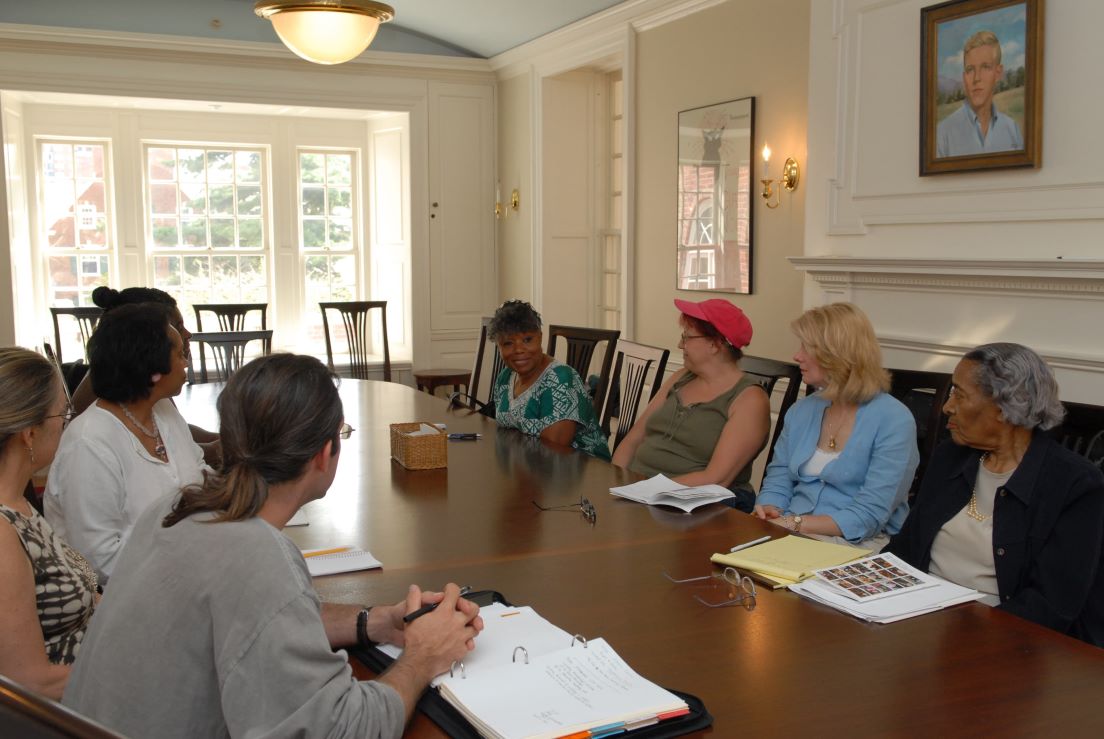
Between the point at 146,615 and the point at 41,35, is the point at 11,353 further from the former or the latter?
the point at 41,35

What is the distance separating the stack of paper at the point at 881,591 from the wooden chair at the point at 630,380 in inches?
69.8

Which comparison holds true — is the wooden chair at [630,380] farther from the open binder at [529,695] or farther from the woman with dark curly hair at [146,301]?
the open binder at [529,695]

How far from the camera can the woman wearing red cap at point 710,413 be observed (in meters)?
3.05

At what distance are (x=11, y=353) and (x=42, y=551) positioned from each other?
13.7 inches

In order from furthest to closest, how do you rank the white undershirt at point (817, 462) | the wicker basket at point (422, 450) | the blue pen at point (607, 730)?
1. the wicker basket at point (422, 450)
2. the white undershirt at point (817, 462)
3. the blue pen at point (607, 730)

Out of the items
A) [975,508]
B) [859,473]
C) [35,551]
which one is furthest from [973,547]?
[35,551]

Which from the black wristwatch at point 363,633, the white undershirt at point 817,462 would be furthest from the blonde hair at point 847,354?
the black wristwatch at point 363,633

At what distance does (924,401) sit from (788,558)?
1.13m

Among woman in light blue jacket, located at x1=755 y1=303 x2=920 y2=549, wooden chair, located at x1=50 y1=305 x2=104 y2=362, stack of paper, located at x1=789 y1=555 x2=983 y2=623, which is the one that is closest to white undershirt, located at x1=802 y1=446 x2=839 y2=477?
woman in light blue jacket, located at x1=755 y1=303 x2=920 y2=549

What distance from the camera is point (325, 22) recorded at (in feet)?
13.3

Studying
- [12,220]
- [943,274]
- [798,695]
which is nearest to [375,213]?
[12,220]

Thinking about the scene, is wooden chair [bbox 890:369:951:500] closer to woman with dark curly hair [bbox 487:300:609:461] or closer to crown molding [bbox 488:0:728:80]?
woman with dark curly hair [bbox 487:300:609:461]

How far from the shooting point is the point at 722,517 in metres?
2.42

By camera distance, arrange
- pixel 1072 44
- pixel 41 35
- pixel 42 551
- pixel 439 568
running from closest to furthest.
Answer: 1. pixel 42 551
2. pixel 439 568
3. pixel 1072 44
4. pixel 41 35
